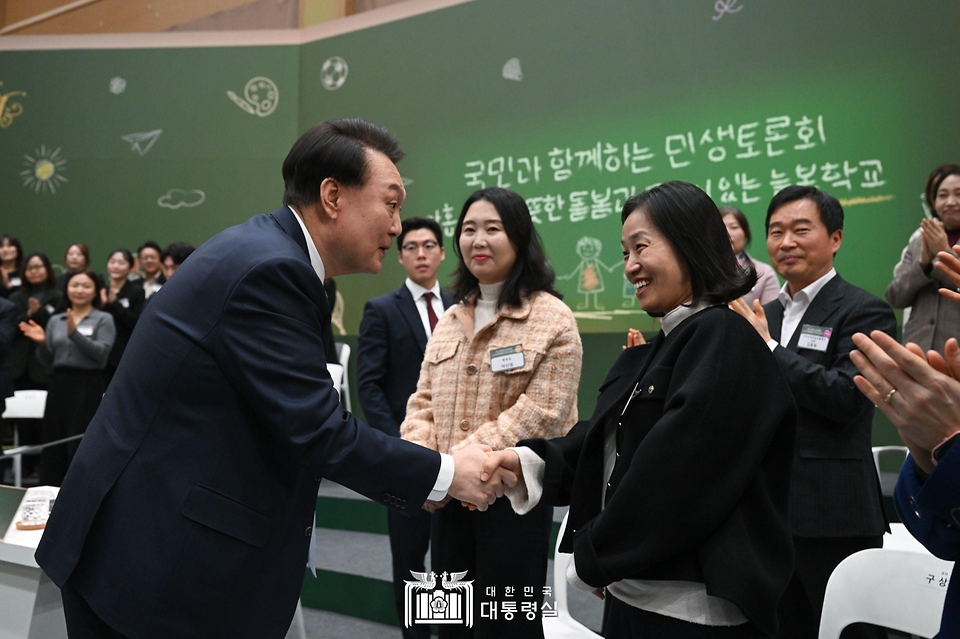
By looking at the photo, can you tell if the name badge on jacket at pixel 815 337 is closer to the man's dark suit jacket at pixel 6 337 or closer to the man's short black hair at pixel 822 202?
the man's short black hair at pixel 822 202

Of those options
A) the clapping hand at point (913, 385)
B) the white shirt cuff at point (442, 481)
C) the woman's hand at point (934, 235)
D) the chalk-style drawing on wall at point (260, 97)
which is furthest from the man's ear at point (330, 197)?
the chalk-style drawing on wall at point (260, 97)

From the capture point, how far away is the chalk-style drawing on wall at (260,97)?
22.5 ft

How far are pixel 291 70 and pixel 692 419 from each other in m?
6.25

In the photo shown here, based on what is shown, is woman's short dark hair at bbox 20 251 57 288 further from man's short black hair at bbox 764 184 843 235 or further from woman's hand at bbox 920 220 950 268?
woman's hand at bbox 920 220 950 268

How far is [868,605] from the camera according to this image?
6.13 feet

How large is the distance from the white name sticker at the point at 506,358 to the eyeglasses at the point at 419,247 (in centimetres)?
123

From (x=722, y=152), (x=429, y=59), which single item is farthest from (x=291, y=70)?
(x=722, y=152)

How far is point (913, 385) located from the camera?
38.8 inches

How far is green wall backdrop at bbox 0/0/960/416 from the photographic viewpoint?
14.4ft

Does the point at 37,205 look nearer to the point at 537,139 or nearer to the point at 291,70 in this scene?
the point at 291,70

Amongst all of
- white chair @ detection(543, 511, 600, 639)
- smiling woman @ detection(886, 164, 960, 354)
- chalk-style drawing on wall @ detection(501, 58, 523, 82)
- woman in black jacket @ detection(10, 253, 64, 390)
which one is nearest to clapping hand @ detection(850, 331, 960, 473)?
white chair @ detection(543, 511, 600, 639)

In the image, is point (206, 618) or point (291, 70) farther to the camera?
point (291, 70)

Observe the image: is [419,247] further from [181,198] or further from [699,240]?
[181,198]

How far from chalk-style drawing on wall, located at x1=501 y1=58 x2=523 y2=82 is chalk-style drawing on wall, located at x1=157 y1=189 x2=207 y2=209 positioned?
2.86m
